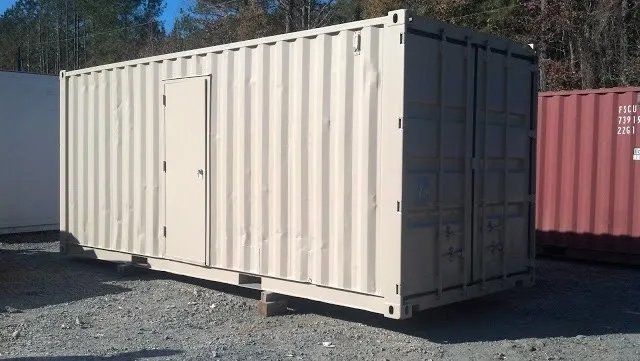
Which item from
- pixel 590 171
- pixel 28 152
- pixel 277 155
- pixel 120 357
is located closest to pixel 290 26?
pixel 28 152

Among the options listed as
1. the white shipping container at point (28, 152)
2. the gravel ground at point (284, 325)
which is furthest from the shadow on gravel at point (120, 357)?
the white shipping container at point (28, 152)

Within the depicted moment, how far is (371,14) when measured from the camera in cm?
2473

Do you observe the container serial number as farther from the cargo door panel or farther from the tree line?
the tree line

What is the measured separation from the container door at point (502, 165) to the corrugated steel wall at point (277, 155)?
131 centimetres

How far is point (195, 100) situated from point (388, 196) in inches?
119

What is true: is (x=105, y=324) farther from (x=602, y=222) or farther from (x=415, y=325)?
(x=602, y=222)

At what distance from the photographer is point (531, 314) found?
7586 millimetres

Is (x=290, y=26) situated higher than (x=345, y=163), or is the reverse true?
(x=290, y=26)

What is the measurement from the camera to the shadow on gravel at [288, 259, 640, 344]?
6.87 m

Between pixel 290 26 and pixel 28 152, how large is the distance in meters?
16.1

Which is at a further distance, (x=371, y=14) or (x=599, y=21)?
(x=371, y=14)

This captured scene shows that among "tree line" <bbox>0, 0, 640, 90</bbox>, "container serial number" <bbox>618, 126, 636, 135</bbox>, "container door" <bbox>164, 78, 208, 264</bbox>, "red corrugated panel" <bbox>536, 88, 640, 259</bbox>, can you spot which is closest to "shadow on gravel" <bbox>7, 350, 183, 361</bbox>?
"container door" <bbox>164, 78, 208, 264</bbox>

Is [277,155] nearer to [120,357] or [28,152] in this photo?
[120,357]

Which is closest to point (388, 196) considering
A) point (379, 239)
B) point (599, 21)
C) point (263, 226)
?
point (379, 239)
